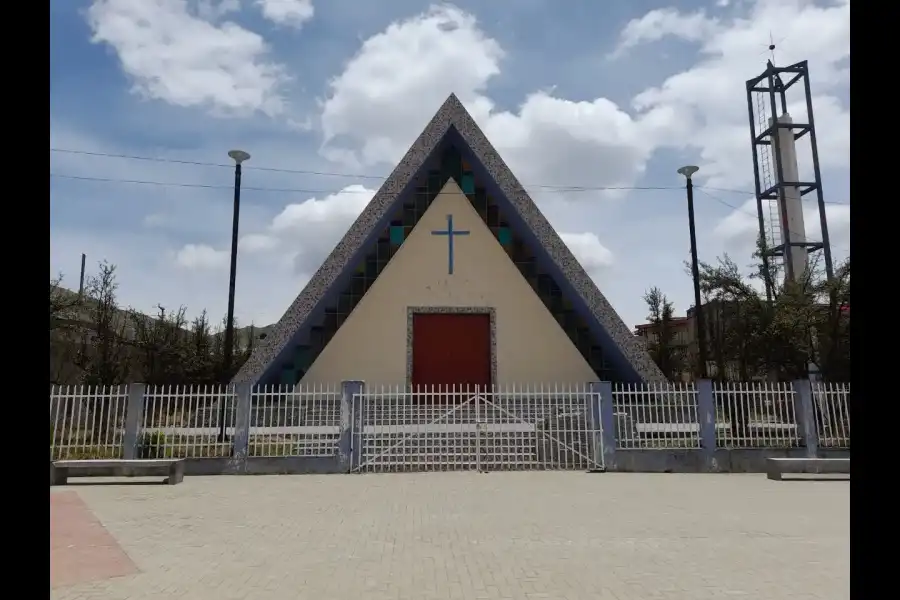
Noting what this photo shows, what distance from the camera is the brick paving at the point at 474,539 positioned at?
14.4ft

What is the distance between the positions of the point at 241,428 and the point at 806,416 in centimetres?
1026

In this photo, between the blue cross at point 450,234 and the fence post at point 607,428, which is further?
the blue cross at point 450,234

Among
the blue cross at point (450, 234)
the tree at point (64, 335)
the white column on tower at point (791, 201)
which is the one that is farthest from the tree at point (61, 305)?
the white column on tower at point (791, 201)

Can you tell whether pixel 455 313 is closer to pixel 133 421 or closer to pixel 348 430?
pixel 348 430

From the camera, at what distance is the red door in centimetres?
1516

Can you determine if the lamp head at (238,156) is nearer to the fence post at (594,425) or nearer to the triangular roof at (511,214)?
the triangular roof at (511,214)

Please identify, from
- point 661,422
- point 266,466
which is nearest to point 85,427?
point 266,466

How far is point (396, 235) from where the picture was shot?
15.6 m

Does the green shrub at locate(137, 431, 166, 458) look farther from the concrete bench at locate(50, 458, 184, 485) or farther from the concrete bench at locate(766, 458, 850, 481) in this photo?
the concrete bench at locate(766, 458, 850, 481)

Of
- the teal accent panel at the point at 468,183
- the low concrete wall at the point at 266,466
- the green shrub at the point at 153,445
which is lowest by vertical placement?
the low concrete wall at the point at 266,466

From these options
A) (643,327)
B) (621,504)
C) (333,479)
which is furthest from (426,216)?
(643,327)

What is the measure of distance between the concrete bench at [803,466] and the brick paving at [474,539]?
655 millimetres

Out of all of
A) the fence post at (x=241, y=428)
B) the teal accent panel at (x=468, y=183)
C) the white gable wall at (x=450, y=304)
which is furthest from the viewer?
the teal accent panel at (x=468, y=183)
